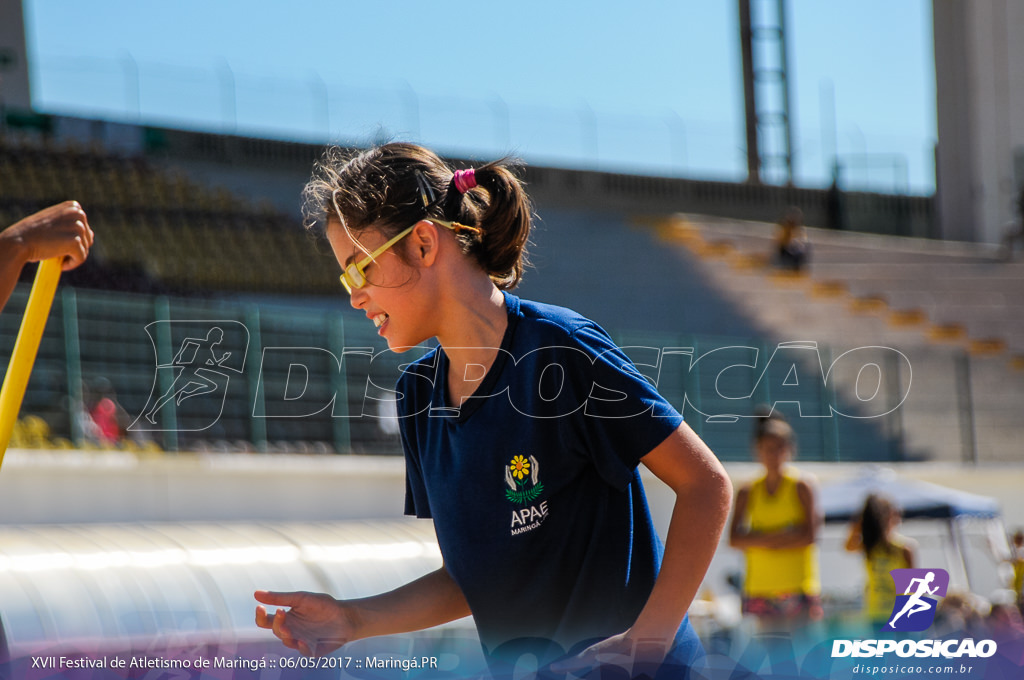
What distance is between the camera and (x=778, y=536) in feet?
19.0

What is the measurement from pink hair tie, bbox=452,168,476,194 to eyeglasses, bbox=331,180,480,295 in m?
0.05

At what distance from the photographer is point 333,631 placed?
192 cm

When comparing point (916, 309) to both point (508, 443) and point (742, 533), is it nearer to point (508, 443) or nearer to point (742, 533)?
point (742, 533)

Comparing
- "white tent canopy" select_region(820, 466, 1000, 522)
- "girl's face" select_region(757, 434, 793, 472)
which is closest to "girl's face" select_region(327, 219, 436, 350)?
"girl's face" select_region(757, 434, 793, 472)

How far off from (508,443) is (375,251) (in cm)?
36

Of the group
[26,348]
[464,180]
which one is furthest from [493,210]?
[26,348]

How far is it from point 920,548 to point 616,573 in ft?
26.7

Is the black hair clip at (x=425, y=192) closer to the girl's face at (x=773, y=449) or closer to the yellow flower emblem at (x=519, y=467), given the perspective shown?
the yellow flower emblem at (x=519, y=467)

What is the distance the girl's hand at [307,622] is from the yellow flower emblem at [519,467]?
1.21 ft

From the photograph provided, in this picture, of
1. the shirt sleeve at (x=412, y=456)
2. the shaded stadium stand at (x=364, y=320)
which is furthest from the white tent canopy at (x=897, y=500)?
the shirt sleeve at (x=412, y=456)

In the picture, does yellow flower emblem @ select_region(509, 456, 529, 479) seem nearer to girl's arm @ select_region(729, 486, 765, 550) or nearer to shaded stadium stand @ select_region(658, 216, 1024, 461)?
girl's arm @ select_region(729, 486, 765, 550)

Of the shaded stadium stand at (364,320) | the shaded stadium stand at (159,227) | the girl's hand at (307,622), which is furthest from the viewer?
the shaded stadium stand at (159,227)

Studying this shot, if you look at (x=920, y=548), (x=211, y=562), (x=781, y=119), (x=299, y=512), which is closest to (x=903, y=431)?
(x=920, y=548)

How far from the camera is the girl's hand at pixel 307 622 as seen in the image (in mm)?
1867
